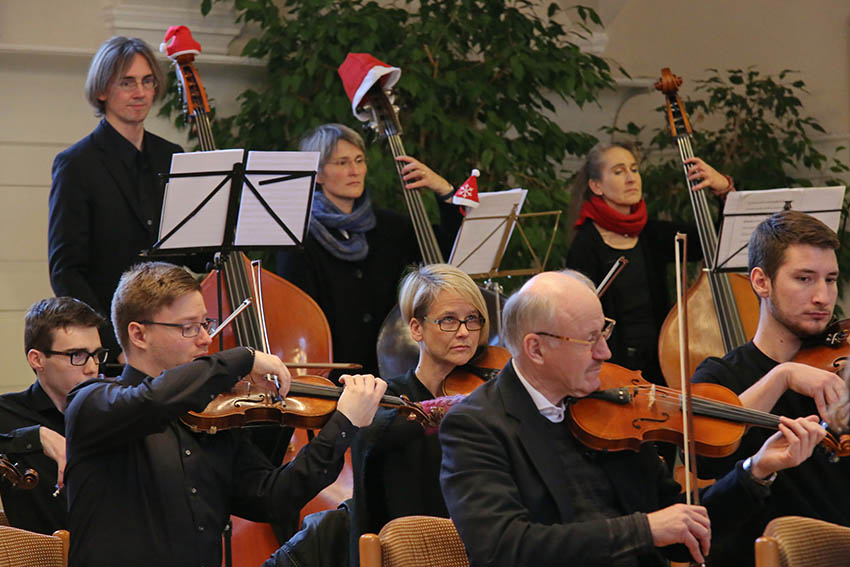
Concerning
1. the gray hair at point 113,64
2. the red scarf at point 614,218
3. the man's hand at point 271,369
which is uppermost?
the gray hair at point 113,64

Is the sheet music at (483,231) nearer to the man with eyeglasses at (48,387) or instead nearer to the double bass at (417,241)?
the double bass at (417,241)

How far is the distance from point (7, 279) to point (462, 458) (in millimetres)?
3350

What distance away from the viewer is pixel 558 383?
2070 millimetres

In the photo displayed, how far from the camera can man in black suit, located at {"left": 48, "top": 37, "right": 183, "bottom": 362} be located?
11.3 ft

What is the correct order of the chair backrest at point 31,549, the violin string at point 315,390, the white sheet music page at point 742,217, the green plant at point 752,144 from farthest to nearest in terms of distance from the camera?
1. the green plant at point 752,144
2. the white sheet music page at point 742,217
3. the violin string at point 315,390
4. the chair backrest at point 31,549

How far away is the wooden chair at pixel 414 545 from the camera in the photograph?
2012 millimetres

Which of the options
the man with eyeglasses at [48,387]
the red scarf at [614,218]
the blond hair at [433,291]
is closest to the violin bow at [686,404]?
the blond hair at [433,291]

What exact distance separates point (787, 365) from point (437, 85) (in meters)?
Result: 2.97

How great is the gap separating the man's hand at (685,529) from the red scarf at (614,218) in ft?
7.47

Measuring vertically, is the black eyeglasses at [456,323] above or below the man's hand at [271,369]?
above

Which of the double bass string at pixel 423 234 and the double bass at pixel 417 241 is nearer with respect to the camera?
the double bass at pixel 417 241

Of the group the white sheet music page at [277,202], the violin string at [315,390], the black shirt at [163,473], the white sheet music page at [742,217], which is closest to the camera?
the black shirt at [163,473]

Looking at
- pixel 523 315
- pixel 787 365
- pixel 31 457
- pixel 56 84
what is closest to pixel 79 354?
pixel 31 457

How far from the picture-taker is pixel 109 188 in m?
3.51
